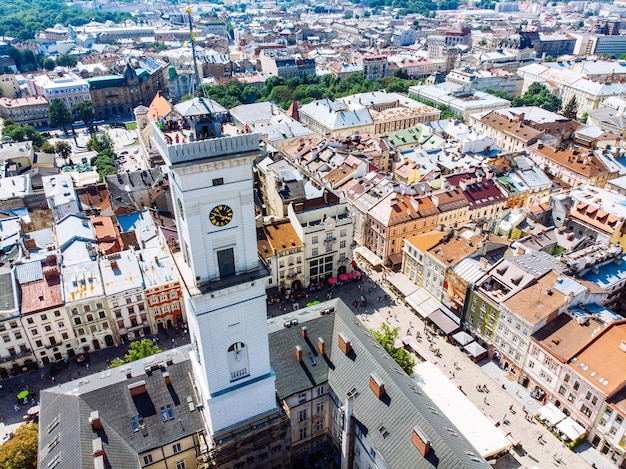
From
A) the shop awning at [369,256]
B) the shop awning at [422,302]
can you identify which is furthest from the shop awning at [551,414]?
the shop awning at [369,256]

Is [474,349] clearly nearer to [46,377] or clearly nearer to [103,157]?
[46,377]

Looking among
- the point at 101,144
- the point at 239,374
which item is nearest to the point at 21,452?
the point at 239,374

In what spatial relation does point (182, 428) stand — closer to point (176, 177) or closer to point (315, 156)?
point (176, 177)

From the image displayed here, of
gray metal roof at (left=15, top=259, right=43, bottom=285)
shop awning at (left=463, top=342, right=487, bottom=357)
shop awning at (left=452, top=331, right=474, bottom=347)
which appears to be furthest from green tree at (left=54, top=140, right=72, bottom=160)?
shop awning at (left=463, top=342, right=487, bottom=357)

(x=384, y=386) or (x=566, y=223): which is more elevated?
(x=384, y=386)

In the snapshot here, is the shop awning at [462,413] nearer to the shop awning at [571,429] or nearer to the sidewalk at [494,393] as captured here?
the sidewalk at [494,393]

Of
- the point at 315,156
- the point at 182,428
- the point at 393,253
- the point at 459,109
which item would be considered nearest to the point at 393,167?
the point at 315,156
